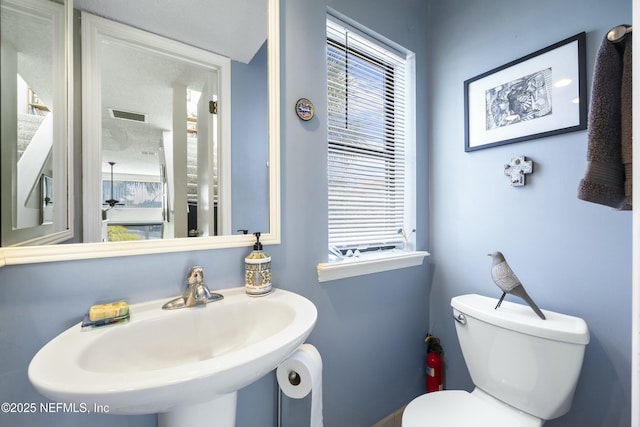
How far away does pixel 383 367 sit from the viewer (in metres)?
1.31

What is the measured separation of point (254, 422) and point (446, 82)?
183cm

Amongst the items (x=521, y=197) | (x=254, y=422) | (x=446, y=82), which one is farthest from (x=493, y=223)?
(x=254, y=422)

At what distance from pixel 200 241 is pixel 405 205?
1.13 metres

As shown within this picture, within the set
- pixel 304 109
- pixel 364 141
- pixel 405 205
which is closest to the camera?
pixel 304 109

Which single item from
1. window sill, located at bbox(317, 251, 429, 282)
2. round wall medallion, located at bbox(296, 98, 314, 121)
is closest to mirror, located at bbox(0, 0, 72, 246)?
round wall medallion, located at bbox(296, 98, 314, 121)

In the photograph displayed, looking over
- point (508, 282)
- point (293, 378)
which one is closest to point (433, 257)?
point (508, 282)

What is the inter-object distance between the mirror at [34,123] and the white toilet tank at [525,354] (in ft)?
4.74

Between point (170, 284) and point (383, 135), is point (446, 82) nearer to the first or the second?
point (383, 135)

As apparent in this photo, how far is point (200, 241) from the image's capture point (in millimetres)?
846

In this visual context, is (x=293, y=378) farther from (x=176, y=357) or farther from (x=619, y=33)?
(x=619, y=33)

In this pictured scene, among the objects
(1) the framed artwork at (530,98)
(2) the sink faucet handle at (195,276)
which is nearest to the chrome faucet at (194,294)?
(2) the sink faucet handle at (195,276)

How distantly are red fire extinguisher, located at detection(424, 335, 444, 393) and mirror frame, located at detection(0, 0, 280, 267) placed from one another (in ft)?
3.75

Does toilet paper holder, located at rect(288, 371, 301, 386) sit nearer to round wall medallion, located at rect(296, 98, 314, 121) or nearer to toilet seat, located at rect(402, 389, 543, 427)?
toilet seat, located at rect(402, 389, 543, 427)

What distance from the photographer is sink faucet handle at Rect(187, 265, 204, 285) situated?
77 centimetres
